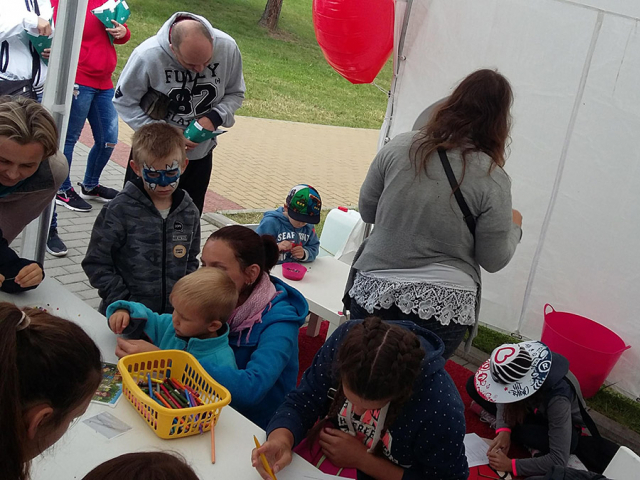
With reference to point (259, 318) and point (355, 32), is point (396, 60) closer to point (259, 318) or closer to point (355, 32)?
point (355, 32)

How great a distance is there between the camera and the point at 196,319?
78.5 inches

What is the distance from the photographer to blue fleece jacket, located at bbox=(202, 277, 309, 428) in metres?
2.01

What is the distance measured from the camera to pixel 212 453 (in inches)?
63.9

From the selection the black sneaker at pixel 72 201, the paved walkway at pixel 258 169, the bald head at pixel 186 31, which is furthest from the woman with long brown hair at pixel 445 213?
the black sneaker at pixel 72 201

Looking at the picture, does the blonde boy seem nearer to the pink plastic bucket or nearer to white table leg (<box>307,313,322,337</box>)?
white table leg (<box>307,313,322,337</box>)

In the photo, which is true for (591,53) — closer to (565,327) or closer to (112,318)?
(565,327)

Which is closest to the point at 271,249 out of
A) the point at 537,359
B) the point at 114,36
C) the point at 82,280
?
the point at 537,359

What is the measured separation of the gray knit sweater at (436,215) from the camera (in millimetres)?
2307

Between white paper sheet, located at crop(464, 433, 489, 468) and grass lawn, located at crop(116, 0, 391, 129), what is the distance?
891cm

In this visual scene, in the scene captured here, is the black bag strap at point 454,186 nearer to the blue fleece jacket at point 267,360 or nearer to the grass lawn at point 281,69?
the blue fleece jacket at point 267,360

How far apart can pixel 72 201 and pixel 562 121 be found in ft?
12.8

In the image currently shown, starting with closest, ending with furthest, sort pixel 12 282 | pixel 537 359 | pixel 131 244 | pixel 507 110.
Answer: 1. pixel 12 282
2. pixel 507 110
3. pixel 131 244
4. pixel 537 359

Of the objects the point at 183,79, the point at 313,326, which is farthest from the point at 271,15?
the point at 183,79

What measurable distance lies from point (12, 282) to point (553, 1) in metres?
3.35
